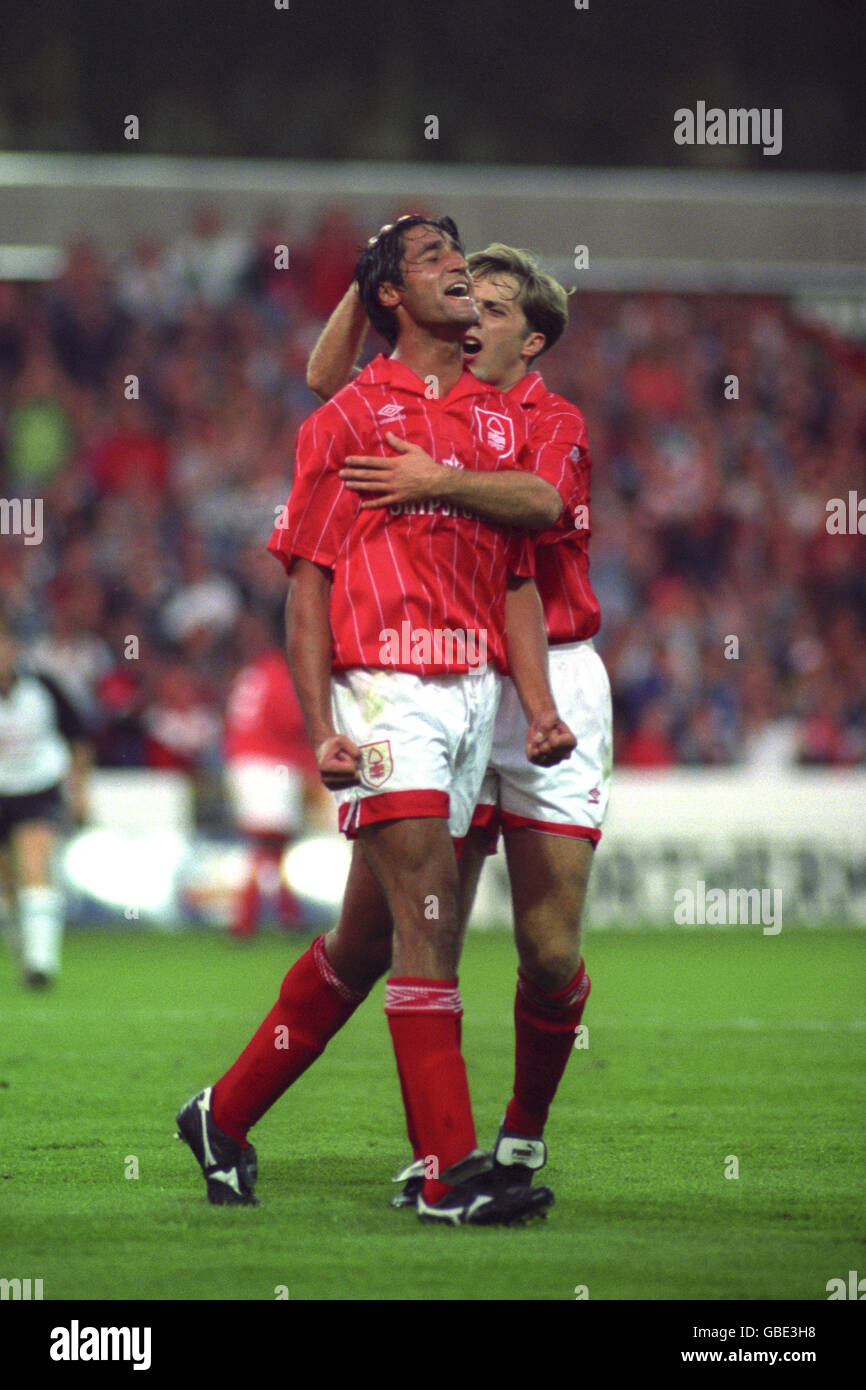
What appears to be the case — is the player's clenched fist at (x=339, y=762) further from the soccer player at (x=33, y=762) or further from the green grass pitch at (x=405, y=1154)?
the soccer player at (x=33, y=762)

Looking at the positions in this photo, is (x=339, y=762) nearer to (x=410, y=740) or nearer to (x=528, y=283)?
(x=410, y=740)

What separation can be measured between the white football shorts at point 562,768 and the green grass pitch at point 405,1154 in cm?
90

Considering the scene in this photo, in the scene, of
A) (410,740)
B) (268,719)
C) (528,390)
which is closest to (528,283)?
(528,390)

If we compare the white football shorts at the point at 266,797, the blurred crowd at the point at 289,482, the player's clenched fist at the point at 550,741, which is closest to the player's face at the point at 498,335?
the player's clenched fist at the point at 550,741

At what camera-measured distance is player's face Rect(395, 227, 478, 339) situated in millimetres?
4352

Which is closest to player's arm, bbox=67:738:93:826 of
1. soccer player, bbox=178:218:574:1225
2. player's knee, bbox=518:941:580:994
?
soccer player, bbox=178:218:574:1225

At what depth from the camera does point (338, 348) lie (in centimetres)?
464

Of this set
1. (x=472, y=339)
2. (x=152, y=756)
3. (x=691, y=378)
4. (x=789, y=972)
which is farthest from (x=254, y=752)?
(x=472, y=339)

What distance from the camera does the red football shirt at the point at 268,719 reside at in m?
13.5

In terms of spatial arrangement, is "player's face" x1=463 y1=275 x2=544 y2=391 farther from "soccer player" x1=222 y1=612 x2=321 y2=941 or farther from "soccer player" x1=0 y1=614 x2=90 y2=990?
"soccer player" x1=222 y1=612 x2=321 y2=941

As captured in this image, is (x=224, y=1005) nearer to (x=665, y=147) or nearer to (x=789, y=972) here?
(x=789, y=972)

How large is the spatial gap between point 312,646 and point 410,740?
0.30 m

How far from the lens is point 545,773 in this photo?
15.2ft

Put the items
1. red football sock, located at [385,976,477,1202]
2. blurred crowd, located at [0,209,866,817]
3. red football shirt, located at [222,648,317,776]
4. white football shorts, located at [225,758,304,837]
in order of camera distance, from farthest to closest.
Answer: blurred crowd, located at [0,209,866,817] < red football shirt, located at [222,648,317,776] < white football shorts, located at [225,758,304,837] < red football sock, located at [385,976,477,1202]
